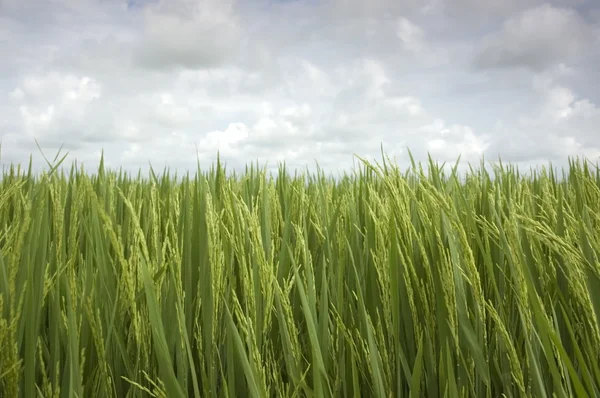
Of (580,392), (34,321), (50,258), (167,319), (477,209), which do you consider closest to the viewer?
(580,392)

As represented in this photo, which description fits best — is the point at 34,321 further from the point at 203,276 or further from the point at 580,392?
the point at 580,392

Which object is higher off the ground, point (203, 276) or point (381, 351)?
point (203, 276)

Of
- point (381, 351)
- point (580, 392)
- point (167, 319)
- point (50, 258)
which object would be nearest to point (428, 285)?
point (381, 351)

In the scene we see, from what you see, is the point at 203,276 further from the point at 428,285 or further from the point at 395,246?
the point at 428,285

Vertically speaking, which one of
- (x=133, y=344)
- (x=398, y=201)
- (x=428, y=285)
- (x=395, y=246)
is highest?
(x=398, y=201)

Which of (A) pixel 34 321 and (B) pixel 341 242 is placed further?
(B) pixel 341 242

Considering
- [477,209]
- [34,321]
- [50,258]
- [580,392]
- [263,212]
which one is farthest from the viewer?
[477,209]

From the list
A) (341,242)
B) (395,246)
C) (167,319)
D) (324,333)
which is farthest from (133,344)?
(395,246)

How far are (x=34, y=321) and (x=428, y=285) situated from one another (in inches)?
44.4

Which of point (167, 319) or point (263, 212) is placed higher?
point (263, 212)

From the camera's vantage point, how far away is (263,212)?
65.0 inches

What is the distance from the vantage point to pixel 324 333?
1245 millimetres

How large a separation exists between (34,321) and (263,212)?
788 millimetres

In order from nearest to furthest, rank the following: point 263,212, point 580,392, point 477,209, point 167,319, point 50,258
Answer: point 580,392, point 167,319, point 50,258, point 263,212, point 477,209
